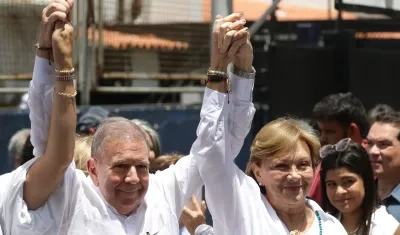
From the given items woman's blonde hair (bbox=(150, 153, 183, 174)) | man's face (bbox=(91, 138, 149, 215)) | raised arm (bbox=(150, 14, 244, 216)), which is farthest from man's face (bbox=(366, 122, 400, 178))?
man's face (bbox=(91, 138, 149, 215))

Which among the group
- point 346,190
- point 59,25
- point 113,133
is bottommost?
point 346,190

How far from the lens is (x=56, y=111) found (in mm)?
3154

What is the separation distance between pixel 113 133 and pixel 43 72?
0.38 meters

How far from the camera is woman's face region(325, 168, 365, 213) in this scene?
14.5 ft

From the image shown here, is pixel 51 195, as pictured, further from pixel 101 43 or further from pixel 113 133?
pixel 101 43

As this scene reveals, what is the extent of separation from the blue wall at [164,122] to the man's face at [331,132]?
119cm

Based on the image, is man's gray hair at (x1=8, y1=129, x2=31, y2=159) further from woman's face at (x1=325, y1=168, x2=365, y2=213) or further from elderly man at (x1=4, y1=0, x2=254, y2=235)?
elderly man at (x1=4, y1=0, x2=254, y2=235)

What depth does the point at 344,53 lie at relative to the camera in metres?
7.14

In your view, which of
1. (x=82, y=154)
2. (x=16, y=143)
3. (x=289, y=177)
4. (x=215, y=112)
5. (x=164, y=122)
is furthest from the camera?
(x=164, y=122)

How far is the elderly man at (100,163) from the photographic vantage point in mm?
3168

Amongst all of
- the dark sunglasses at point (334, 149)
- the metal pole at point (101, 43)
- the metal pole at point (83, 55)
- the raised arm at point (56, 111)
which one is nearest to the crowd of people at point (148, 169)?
the raised arm at point (56, 111)

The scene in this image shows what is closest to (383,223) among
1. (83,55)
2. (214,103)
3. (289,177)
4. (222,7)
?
(289,177)

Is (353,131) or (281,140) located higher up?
(281,140)

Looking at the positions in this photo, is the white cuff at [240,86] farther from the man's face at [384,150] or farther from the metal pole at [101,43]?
the metal pole at [101,43]
